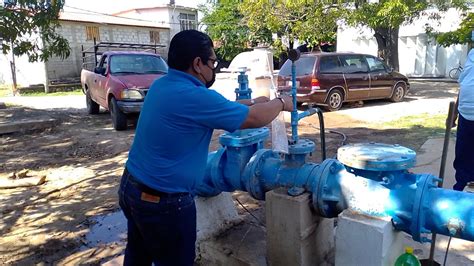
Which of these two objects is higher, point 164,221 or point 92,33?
point 92,33

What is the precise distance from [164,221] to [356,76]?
375 inches

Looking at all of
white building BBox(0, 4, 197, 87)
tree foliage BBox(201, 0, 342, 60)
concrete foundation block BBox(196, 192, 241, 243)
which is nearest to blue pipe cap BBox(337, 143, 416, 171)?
concrete foundation block BBox(196, 192, 241, 243)

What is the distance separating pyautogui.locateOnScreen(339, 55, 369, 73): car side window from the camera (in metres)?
10.6

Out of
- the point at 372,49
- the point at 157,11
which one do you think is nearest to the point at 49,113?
the point at 372,49

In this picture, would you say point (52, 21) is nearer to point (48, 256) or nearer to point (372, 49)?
point (48, 256)

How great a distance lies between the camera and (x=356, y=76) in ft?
34.7

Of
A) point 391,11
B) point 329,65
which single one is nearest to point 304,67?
point 329,65

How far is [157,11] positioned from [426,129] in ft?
81.5

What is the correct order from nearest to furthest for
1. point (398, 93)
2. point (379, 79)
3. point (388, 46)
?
point (379, 79) < point (398, 93) < point (388, 46)

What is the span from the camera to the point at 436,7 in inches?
495

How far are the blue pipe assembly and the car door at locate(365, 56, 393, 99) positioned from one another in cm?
885

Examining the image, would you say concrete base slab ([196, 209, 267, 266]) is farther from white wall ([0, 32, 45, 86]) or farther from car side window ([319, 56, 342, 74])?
white wall ([0, 32, 45, 86])

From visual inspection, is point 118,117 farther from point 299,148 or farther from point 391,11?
point 391,11

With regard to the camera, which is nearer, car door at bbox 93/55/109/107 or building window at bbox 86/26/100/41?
car door at bbox 93/55/109/107
